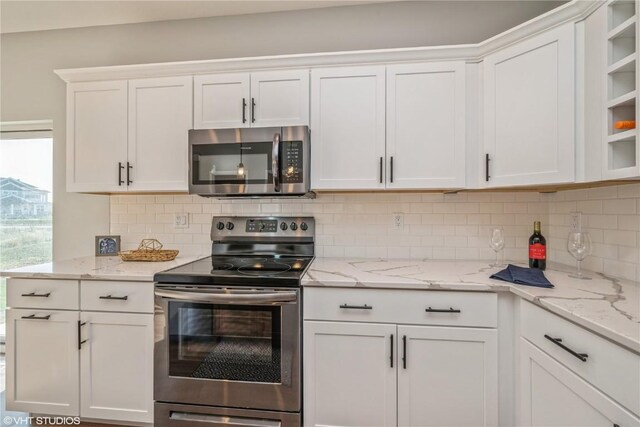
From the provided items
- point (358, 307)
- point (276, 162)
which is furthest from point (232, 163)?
point (358, 307)

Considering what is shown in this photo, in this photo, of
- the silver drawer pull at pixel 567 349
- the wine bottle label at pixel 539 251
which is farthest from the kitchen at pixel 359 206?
the wine bottle label at pixel 539 251

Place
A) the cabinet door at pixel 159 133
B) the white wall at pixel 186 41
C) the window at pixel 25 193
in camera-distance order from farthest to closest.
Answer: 1. the window at pixel 25 193
2. the white wall at pixel 186 41
3. the cabinet door at pixel 159 133

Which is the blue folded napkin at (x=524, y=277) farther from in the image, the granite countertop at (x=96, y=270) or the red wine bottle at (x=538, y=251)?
the granite countertop at (x=96, y=270)

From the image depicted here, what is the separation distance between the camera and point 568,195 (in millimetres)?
1907

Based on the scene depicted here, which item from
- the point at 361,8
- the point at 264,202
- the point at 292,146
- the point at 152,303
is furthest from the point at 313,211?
the point at 361,8

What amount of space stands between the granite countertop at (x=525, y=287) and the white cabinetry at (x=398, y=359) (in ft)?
0.17

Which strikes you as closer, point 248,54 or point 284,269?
point 284,269

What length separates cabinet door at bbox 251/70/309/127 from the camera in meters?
1.98

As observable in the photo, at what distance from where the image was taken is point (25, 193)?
2658 millimetres

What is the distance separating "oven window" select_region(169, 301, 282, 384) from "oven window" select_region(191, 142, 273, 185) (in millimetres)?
736

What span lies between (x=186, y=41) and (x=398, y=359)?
2.64 meters

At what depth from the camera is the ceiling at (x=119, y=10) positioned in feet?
7.43

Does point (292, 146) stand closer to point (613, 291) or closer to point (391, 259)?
point (391, 259)

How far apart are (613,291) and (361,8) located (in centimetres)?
225
